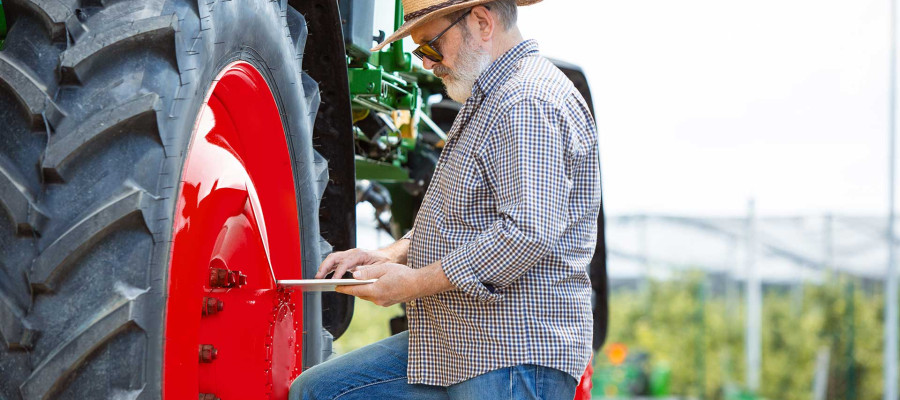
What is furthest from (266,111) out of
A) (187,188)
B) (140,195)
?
(140,195)

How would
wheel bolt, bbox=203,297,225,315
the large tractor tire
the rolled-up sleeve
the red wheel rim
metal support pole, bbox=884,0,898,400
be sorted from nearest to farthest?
1. the large tractor tire
2. the red wheel rim
3. wheel bolt, bbox=203,297,225,315
4. the rolled-up sleeve
5. metal support pole, bbox=884,0,898,400

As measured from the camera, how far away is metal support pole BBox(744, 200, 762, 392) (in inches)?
952

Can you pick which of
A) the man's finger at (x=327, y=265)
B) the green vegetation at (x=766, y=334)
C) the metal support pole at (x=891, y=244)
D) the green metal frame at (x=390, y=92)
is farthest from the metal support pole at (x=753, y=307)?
the man's finger at (x=327, y=265)

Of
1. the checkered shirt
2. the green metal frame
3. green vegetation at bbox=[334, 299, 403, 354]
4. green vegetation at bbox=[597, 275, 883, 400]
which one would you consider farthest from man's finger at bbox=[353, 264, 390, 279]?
green vegetation at bbox=[597, 275, 883, 400]

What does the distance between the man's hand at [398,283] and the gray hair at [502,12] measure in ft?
1.77

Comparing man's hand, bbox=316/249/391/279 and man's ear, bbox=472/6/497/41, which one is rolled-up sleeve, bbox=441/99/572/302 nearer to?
man's ear, bbox=472/6/497/41

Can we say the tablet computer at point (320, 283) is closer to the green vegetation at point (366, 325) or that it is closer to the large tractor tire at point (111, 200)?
the large tractor tire at point (111, 200)

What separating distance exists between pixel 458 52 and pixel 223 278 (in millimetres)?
718

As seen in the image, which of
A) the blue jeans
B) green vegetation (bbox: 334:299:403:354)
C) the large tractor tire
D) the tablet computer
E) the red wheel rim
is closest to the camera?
the large tractor tire

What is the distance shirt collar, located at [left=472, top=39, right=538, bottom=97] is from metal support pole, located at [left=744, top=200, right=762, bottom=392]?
74.7ft

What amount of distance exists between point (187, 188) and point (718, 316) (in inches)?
1069

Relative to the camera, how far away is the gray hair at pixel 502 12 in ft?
7.11

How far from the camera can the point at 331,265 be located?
235 cm

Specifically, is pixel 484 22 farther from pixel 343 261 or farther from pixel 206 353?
pixel 206 353
